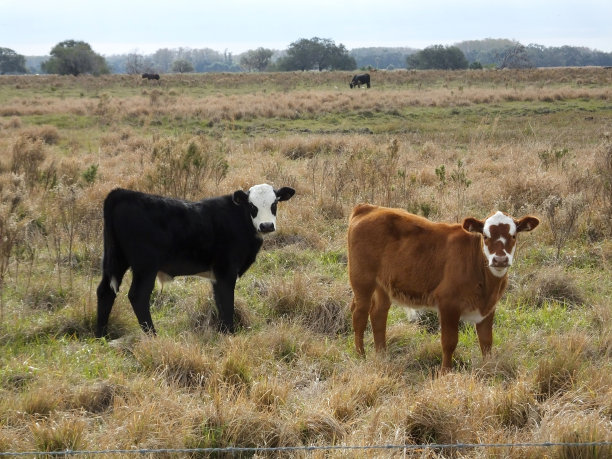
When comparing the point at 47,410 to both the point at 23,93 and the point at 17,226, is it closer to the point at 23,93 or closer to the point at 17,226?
the point at 17,226

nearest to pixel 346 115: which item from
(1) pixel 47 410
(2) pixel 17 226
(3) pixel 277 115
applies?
(3) pixel 277 115

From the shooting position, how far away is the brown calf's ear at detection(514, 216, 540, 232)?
5070 millimetres

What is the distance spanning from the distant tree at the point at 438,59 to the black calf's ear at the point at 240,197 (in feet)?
284

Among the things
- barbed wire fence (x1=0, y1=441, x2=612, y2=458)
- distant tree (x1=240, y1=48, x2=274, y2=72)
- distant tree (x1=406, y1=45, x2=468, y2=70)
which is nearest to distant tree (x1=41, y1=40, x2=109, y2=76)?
distant tree (x1=406, y1=45, x2=468, y2=70)

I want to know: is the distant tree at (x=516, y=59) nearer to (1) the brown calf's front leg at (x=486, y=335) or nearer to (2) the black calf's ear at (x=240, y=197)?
(2) the black calf's ear at (x=240, y=197)

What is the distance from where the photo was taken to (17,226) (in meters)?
6.15

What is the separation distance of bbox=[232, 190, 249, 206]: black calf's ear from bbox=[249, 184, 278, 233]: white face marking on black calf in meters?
0.05

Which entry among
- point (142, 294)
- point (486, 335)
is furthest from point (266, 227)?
point (486, 335)

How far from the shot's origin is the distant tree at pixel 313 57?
98.6 m

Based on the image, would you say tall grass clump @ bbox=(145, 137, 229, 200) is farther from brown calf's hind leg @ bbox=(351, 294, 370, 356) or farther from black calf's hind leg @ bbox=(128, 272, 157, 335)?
brown calf's hind leg @ bbox=(351, 294, 370, 356)

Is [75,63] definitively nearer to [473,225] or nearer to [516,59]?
[516,59]

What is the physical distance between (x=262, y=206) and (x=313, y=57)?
315ft

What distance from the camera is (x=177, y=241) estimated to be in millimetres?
6176

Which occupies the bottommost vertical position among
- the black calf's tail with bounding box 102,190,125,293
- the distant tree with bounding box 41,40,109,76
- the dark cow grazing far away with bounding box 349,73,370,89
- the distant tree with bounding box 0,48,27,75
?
the black calf's tail with bounding box 102,190,125,293
